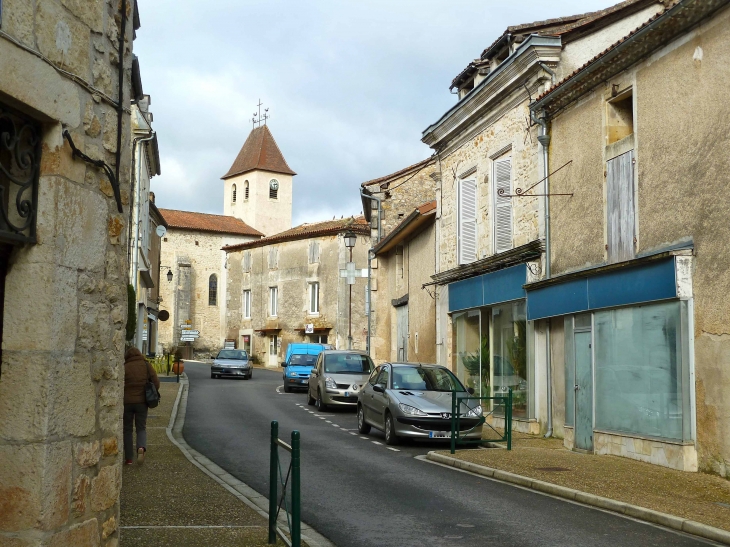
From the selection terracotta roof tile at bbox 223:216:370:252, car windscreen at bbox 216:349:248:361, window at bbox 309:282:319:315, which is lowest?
car windscreen at bbox 216:349:248:361

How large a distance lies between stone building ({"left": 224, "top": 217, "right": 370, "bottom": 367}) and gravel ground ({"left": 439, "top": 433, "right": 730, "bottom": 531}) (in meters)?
37.4

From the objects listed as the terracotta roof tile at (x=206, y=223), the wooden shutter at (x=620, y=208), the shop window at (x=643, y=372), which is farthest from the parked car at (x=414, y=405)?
the terracotta roof tile at (x=206, y=223)

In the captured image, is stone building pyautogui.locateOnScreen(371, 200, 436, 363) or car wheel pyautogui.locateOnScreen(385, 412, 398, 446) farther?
stone building pyautogui.locateOnScreen(371, 200, 436, 363)

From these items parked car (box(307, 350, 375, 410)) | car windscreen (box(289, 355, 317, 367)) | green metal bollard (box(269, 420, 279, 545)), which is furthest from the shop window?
car windscreen (box(289, 355, 317, 367))

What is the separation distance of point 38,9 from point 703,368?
9.84 meters

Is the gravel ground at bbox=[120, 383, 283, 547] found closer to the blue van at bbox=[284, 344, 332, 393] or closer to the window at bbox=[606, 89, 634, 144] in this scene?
the window at bbox=[606, 89, 634, 144]

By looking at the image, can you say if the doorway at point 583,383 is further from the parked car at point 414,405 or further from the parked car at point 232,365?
the parked car at point 232,365

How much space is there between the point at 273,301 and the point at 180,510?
50.8 meters

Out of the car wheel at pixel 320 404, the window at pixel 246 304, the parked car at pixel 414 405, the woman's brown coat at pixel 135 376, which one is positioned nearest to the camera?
the woman's brown coat at pixel 135 376

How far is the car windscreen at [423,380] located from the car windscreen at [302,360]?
51.6 ft

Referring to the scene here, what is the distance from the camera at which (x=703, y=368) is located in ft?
38.9

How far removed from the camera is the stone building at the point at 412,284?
25281 mm

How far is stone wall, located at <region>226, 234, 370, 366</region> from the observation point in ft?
175

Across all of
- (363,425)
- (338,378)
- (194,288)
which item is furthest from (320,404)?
(194,288)
